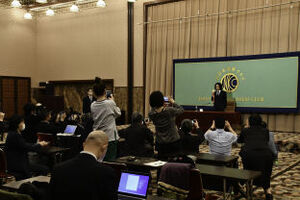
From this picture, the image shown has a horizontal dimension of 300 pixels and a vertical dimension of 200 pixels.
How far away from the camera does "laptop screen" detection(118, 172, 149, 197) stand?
2.92m

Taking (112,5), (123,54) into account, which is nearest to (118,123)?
(123,54)

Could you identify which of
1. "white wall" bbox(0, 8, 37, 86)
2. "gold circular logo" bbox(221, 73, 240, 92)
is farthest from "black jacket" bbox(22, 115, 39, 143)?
"white wall" bbox(0, 8, 37, 86)

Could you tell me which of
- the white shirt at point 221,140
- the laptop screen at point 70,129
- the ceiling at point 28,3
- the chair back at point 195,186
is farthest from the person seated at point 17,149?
the ceiling at point 28,3

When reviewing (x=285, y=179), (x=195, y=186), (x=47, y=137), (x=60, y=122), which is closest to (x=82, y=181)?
(x=195, y=186)

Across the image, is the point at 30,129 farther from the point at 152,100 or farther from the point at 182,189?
the point at 182,189

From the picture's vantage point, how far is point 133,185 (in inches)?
117

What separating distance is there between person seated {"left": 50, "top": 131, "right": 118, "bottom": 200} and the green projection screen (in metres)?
8.96

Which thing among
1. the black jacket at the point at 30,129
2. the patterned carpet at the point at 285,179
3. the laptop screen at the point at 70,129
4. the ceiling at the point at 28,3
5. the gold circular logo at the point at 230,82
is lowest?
the patterned carpet at the point at 285,179

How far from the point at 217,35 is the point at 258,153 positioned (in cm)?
783

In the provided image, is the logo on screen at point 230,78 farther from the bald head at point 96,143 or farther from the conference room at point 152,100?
the bald head at point 96,143

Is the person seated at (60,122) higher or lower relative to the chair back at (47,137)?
higher

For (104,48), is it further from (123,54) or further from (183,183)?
(183,183)

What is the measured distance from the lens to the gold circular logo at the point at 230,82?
10969mm

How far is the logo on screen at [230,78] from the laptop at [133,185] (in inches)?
336
